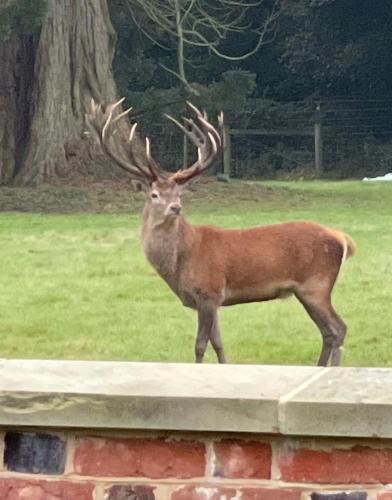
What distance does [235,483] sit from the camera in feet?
12.6

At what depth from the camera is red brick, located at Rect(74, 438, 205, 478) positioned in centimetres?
387

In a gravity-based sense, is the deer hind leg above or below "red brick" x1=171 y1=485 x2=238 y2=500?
below

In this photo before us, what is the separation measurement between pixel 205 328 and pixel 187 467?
243 inches

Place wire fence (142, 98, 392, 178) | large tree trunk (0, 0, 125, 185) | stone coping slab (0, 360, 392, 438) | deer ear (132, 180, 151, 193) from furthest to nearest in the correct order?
wire fence (142, 98, 392, 178)
large tree trunk (0, 0, 125, 185)
deer ear (132, 180, 151, 193)
stone coping slab (0, 360, 392, 438)

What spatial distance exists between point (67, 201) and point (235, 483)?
20.6 meters

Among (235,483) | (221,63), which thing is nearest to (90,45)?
(221,63)

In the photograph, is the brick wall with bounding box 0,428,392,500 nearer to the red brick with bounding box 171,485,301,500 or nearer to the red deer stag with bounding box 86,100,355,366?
the red brick with bounding box 171,485,301,500

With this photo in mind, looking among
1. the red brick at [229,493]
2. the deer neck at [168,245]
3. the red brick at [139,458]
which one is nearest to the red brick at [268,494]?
the red brick at [229,493]

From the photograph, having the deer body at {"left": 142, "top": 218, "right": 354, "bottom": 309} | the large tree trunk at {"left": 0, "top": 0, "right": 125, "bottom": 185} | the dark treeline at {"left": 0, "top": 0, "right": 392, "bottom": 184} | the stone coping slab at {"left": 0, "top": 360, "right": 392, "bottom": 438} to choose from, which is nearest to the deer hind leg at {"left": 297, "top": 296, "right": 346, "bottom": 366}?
the deer body at {"left": 142, "top": 218, "right": 354, "bottom": 309}

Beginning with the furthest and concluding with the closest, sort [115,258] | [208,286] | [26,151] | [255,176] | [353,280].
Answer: [255,176], [26,151], [115,258], [353,280], [208,286]

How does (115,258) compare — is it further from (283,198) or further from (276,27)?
(276,27)

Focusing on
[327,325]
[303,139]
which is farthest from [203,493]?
[303,139]

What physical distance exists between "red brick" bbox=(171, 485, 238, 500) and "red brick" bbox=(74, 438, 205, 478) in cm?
4

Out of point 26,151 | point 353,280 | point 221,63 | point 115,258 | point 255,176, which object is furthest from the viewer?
point 221,63
